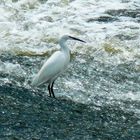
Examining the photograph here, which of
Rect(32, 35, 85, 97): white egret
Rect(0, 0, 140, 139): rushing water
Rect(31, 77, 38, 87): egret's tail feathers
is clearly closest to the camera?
Rect(31, 77, 38, 87): egret's tail feathers

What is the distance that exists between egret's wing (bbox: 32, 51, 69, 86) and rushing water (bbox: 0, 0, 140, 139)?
0.30 m

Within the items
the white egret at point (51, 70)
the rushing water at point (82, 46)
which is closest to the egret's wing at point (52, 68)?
the white egret at point (51, 70)

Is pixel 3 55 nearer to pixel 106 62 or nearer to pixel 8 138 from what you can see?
pixel 106 62

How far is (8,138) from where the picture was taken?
7.15 metres

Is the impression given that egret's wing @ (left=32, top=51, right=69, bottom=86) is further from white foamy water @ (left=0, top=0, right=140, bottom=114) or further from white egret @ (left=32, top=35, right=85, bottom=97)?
white foamy water @ (left=0, top=0, right=140, bottom=114)

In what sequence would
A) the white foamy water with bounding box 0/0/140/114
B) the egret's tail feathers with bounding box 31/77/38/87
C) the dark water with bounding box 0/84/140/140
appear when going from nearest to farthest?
the dark water with bounding box 0/84/140/140
the egret's tail feathers with bounding box 31/77/38/87
the white foamy water with bounding box 0/0/140/114

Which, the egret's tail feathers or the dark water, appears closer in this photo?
the dark water

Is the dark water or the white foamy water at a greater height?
the dark water

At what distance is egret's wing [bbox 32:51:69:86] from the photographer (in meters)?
9.39

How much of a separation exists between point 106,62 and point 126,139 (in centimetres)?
397

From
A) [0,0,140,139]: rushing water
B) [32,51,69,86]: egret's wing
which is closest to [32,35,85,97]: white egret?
[32,51,69,86]: egret's wing

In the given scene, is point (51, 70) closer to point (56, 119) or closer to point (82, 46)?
point (56, 119)

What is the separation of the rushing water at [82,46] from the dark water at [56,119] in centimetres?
21

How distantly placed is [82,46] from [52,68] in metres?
2.88
